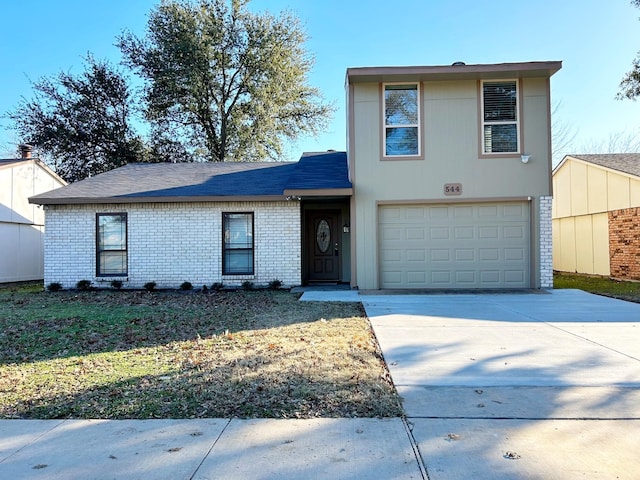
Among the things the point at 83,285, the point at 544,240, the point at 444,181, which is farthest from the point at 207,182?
the point at 544,240

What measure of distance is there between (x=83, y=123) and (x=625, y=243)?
84.8ft

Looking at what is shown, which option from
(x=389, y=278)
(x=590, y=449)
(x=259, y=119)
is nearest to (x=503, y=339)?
(x=590, y=449)

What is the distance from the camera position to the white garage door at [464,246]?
11.5 meters

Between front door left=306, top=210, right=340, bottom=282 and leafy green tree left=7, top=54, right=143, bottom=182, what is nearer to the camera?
front door left=306, top=210, right=340, bottom=282

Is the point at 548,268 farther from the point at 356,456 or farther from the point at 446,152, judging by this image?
the point at 356,456

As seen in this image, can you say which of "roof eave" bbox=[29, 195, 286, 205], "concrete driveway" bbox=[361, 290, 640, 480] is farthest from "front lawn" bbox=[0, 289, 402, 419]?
"roof eave" bbox=[29, 195, 286, 205]

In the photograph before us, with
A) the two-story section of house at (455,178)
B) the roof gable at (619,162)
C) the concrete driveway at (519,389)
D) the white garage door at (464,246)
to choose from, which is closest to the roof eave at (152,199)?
the two-story section of house at (455,178)

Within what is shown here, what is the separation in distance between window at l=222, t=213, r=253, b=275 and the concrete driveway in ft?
17.6

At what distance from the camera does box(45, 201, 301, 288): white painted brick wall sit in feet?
40.5

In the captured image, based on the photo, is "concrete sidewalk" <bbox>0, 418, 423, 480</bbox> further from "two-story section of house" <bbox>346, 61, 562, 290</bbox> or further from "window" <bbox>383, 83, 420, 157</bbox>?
"window" <bbox>383, 83, 420, 157</bbox>

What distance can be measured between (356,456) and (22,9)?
1958cm

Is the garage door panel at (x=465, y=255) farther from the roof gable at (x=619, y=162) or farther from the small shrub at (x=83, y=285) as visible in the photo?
the small shrub at (x=83, y=285)

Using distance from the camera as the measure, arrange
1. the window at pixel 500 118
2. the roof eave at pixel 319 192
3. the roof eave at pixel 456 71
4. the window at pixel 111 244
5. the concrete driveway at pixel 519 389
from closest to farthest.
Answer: the concrete driveway at pixel 519 389 < the roof eave at pixel 456 71 < the roof eave at pixel 319 192 < the window at pixel 500 118 < the window at pixel 111 244

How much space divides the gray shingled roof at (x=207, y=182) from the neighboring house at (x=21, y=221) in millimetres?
4128
